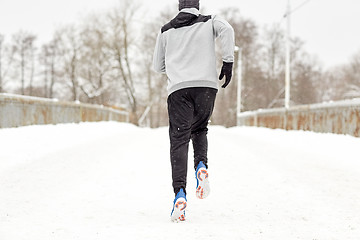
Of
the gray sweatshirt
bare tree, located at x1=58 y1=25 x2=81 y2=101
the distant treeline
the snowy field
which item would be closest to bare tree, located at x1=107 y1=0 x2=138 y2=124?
the distant treeline

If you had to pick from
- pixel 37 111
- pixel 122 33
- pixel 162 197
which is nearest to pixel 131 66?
pixel 122 33

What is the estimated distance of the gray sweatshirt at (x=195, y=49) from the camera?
3377 millimetres

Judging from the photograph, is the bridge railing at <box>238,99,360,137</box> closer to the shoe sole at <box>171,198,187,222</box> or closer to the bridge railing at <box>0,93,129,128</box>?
the shoe sole at <box>171,198,187,222</box>

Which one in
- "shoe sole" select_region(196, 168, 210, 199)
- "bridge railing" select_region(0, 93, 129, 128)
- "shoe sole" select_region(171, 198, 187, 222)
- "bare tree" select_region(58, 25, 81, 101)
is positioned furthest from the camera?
"bare tree" select_region(58, 25, 81, 101)

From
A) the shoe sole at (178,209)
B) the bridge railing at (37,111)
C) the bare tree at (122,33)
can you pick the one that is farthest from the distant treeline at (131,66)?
the shoe sole at (178,209)

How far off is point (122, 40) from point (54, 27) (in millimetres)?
11074

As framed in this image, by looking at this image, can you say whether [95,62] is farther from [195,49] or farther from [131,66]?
[195,49]

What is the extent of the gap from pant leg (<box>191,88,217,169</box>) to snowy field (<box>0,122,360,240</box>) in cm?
49

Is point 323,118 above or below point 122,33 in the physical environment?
below

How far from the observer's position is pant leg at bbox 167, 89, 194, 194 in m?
3.34

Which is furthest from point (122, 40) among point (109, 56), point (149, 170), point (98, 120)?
point (149, 170)

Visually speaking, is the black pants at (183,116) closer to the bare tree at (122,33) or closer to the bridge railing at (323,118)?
the bridge railing at (323,118)

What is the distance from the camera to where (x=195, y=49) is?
342cm

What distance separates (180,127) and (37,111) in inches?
318
